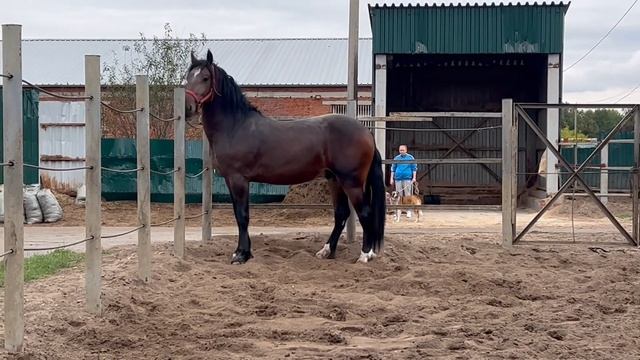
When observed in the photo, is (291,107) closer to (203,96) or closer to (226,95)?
(226,95)

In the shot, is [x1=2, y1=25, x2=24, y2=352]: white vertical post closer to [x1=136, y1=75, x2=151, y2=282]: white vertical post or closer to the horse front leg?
[x1=136, y1=75, x2=151, y2=282]: white vertical post

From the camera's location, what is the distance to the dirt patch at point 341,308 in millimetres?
5223

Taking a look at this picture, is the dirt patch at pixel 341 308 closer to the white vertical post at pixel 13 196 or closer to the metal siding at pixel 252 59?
the white vertical post at pixel 13 196

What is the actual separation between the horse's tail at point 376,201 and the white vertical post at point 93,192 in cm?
423

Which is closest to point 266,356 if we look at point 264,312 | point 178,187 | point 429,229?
point 264,312

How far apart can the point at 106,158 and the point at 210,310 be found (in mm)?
12011

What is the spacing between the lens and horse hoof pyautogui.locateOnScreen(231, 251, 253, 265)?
8953 mm

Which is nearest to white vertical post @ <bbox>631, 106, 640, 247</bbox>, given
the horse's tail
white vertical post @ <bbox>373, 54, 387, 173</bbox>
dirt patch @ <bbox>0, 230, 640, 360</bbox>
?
dirt patch @ <bbox>0, 230, 640, 360</bbox>

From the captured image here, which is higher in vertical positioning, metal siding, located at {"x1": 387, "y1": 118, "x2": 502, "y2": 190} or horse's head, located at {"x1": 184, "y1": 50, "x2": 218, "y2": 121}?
horse's head, located at {"x1": 184, "y1": 50, "x2": 218, "y2": 121}

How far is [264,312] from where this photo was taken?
6465 millimetres

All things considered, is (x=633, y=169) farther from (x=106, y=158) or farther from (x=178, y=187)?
(x=106, y=158)

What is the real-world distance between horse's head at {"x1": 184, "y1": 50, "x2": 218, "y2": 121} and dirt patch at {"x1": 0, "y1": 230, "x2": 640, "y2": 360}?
5.66ft

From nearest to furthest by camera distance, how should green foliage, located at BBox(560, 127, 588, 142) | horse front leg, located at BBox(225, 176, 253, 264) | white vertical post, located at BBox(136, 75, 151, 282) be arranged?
1. white vertical post, located at BBox(136, 75, 151, 282)
2. horse front leg, located at BBox(225, 176, 253, 264)
3. green foliage, located at BBox(560, 127, 588, 142)

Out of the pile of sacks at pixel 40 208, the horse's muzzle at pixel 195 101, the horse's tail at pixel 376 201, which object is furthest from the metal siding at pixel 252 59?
the horse's muzzle at pixel 195 101
